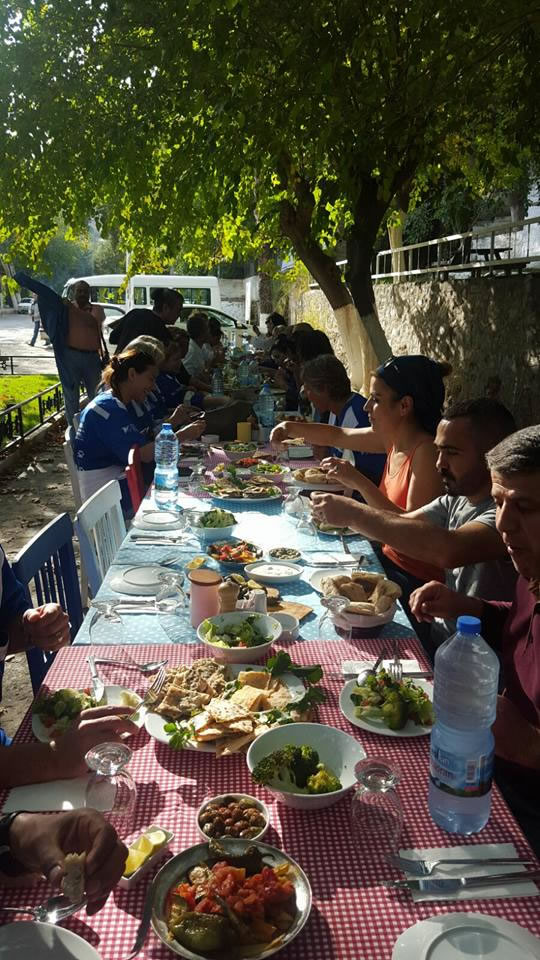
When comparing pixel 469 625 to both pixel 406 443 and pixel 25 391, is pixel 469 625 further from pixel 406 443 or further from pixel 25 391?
pixel 25 391

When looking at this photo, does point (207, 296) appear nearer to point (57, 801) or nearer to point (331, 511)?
point (331, 511)

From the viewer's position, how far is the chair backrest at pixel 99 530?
3.30 metres

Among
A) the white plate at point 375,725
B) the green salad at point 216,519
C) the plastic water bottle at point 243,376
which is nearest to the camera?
the white plate at point 375,725

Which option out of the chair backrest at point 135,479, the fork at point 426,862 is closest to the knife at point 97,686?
the fork at point 426,862

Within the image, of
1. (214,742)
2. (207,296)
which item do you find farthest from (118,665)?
(207,296)

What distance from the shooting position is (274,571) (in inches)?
118

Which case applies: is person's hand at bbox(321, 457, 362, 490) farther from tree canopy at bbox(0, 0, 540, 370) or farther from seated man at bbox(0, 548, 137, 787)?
tree canopy at bbox(0, 0, 540, 370)

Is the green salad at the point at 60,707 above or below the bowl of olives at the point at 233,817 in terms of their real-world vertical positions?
above

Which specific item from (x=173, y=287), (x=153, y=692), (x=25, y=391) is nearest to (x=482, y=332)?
(x=153, y=692)

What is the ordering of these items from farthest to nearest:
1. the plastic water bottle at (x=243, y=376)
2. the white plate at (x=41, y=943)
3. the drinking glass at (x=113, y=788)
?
the plastic water bottle at (x=243, y=376), the drinking glass at (x=113, y=788), the white plate at (x=41, y=943)

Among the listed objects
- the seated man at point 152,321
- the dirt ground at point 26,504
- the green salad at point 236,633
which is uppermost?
the seated man at point 152,321

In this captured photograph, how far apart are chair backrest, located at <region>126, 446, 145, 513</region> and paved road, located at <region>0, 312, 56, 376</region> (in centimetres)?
1397

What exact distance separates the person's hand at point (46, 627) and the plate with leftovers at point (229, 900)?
124 cm

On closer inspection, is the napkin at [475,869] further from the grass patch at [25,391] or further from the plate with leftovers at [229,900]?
the grass patch at [25,391]
